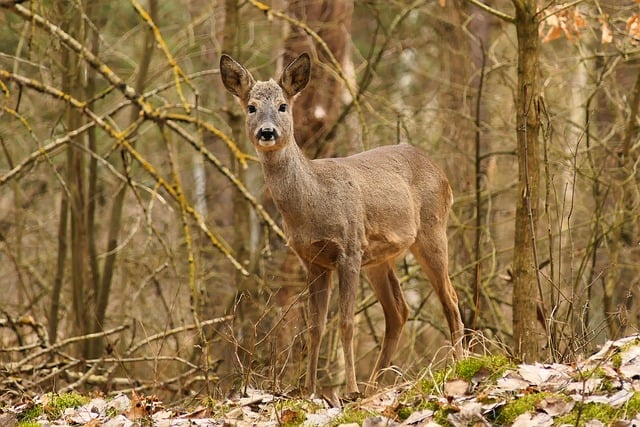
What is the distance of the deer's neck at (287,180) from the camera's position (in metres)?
7.23

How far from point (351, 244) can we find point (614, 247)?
3795mm

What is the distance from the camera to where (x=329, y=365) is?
35.4ft

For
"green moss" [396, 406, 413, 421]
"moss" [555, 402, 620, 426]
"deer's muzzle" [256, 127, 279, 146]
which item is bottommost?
"green moss" [396, 406, 413, 421]

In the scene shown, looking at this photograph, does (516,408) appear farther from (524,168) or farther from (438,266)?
(438,266)

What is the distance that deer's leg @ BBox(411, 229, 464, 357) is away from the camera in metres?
8.25

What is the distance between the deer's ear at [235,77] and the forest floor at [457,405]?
7.04 feet

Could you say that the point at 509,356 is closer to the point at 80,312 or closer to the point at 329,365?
the point at 329,365

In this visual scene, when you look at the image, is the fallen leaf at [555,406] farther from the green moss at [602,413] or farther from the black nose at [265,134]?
the black nose at [265,134]

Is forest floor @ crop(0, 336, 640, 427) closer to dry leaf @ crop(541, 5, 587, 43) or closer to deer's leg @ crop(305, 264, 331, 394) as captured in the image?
deer's leg @ crop(305, 264, 331, 394)

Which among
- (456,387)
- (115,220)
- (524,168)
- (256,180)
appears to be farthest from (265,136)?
(256,180)

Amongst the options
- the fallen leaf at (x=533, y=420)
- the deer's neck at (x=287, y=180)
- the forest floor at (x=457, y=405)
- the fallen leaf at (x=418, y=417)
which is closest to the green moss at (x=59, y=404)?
the forest floor at (x=457, y=405)

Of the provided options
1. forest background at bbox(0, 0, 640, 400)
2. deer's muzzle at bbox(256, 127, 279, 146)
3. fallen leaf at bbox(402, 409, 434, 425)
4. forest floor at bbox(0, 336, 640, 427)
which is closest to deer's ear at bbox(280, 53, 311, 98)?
deer's muzzle at bbox(256, 127, 279, 146)

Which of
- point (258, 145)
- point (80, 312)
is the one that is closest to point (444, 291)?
point (258, 145)

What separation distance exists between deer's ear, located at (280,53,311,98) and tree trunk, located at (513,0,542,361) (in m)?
1.48
